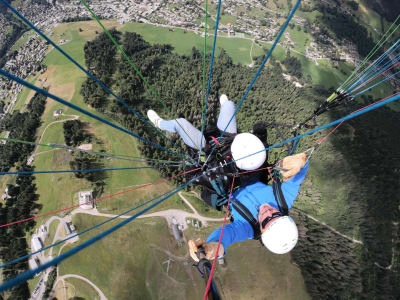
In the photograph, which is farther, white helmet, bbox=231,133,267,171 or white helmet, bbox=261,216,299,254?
white helmet, bbox=231,133,267,171

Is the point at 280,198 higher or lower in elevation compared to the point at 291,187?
lower

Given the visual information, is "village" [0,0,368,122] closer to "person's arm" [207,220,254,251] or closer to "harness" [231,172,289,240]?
"harness" [231,172,289,240]

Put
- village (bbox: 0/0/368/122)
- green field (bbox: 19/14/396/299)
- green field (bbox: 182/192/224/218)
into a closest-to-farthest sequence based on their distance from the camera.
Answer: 1. green field (bbox: 19/14/396/299)
2. green field (bbox: 182/192/224/218)
3. village (bbox: 0/0/368/122)

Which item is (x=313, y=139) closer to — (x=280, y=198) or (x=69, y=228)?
(x=280, y=198)

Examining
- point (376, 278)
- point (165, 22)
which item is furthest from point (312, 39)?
point (376, 278)

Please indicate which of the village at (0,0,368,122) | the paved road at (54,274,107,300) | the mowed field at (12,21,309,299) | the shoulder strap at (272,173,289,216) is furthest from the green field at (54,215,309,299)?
the village at (0,0,368,122)

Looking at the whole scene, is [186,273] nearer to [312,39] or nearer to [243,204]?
[243,204]

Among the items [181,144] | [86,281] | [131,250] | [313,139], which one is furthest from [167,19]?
[86,281]
